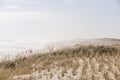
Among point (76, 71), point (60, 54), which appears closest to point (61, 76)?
point (76, 71)

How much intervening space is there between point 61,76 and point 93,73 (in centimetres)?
119

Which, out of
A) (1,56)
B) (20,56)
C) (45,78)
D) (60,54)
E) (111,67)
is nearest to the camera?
(45,78)

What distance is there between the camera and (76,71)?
1226cm

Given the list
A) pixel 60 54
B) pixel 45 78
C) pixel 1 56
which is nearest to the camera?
pixel 45 78

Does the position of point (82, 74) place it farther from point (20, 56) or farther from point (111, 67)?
point (20, 56)

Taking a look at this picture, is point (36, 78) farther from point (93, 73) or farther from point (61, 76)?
point (93, 73)

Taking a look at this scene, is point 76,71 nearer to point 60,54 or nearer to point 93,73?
point 93,73

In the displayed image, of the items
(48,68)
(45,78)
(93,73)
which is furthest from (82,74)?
(48,68)

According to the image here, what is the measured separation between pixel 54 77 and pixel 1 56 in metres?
5.25

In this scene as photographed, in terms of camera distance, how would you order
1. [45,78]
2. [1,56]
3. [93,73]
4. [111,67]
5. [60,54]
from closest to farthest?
[45,78] < [93,73] < [111,67] < [1,56] < [60,54]

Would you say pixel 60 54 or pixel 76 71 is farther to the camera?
pixel 60 54

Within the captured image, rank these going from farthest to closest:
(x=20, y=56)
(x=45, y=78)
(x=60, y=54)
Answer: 1. (x=60, y=54)
2. (x=20, y=56)
3. (x=45, y=78)

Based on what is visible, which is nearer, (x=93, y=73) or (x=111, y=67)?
(x=93, y=73)

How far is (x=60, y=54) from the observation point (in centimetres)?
1972
